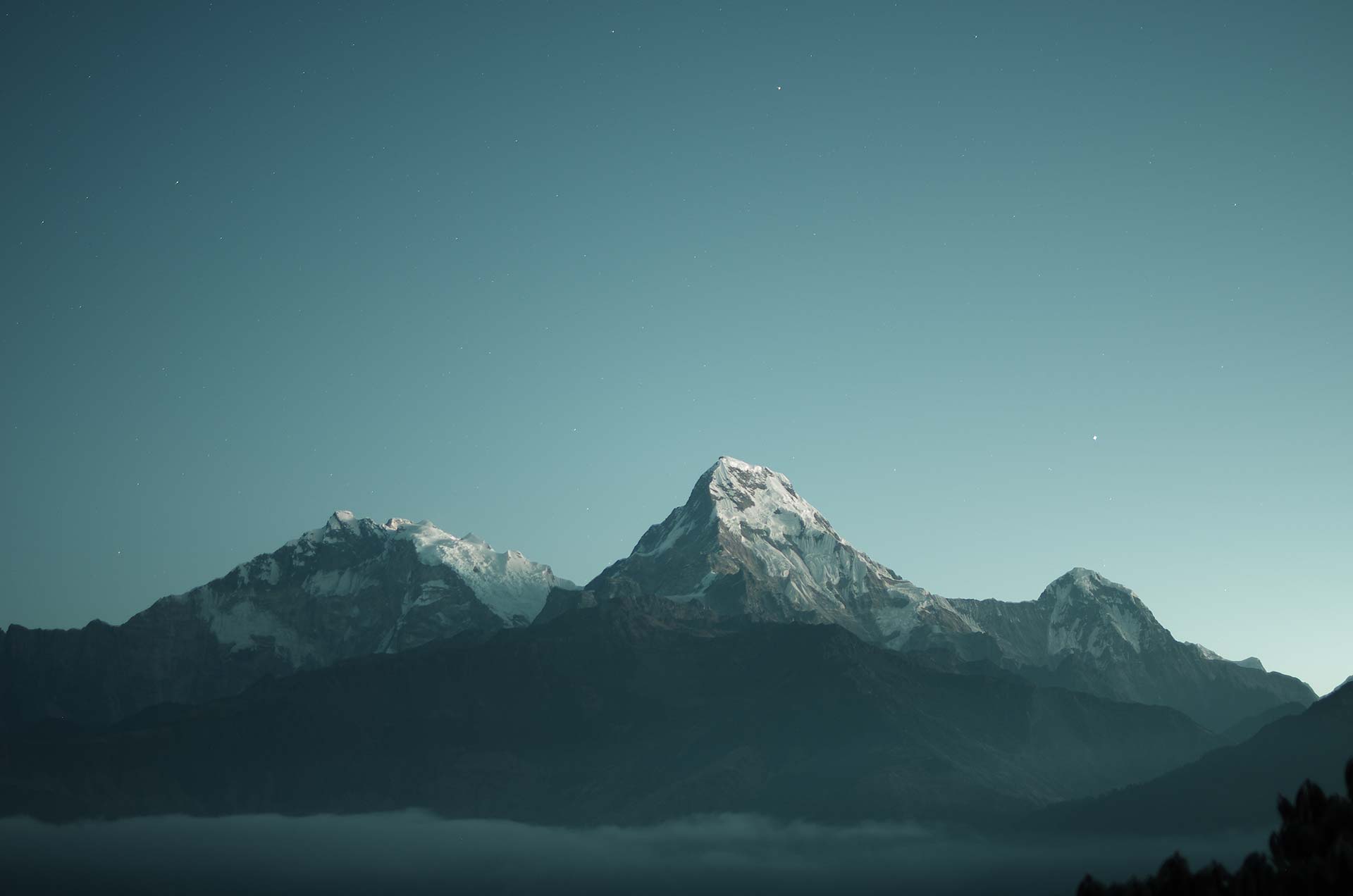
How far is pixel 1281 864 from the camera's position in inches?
3268

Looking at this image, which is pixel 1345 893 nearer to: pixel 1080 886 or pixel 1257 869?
pixel 1257 869

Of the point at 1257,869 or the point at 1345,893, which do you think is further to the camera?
the point at 1257,869

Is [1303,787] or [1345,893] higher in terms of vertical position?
[1303,787]

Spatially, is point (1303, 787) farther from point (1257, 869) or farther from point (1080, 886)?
point (1080, 886)

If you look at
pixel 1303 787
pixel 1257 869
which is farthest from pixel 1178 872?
pixel 1303 787

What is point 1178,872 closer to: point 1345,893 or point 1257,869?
point 1257,869

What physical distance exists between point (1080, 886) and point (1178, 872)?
5758mm

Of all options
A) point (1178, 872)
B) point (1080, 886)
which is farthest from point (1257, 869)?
point (1080, 886)

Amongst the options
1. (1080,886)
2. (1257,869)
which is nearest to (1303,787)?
(1257,869)

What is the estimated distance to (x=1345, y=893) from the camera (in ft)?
240

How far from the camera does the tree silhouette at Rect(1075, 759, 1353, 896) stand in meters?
78.3

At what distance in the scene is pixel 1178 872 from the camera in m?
82.0

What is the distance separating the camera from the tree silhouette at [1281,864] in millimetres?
78312

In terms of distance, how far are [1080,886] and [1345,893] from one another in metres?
15.3
